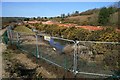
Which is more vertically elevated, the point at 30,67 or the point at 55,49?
the point at 55,49

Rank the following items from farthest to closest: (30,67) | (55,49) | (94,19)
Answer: (94,19), (55,49), (30,67)

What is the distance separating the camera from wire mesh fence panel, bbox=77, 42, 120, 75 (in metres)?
10.1

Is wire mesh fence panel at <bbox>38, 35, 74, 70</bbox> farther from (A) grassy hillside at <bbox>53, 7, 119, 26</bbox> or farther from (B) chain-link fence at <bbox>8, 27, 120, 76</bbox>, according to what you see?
(A) grassy hillside at <bbox>53, 7, 119, 26</bbox>

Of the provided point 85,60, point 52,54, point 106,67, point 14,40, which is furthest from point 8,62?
point 14,40

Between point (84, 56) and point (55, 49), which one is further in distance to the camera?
point (55, 49)

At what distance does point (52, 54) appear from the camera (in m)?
13.7

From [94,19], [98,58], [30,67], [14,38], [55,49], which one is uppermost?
[94,19]

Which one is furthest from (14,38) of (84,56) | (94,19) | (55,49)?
(94,19)

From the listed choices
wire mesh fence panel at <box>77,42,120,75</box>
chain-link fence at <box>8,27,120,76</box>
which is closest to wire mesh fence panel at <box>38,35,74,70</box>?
chain-link fence at <box>8,27,120,76</box>

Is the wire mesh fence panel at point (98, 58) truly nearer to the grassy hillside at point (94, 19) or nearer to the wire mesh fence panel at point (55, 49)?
the wire mesh fence panel at point (55, 49)

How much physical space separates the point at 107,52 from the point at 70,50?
2478 millimetres

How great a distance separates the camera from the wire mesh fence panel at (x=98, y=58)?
10095 mm

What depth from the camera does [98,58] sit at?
12.1 m

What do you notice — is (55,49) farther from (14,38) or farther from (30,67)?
(14,38)
